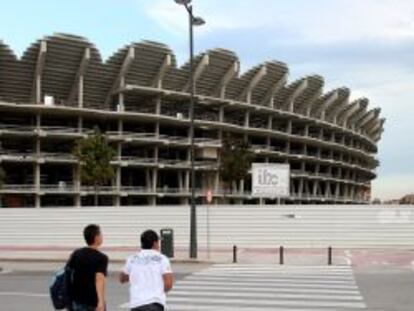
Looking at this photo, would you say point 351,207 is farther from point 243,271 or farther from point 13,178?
point 13,178

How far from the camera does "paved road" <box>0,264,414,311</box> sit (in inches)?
634

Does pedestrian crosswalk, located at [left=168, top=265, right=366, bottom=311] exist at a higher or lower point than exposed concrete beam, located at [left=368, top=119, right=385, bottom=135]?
lower

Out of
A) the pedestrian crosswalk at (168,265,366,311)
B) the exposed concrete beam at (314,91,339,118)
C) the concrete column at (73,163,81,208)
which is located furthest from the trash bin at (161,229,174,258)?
the exposed concrete beam at (314,91,339,118)

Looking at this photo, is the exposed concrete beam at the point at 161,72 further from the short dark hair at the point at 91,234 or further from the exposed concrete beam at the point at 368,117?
the short dark hair at the point at 91,234

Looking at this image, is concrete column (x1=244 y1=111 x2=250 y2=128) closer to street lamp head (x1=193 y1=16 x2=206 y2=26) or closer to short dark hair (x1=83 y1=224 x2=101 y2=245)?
street lamp head (x1=193 y1=16 x2=206 y2=26)

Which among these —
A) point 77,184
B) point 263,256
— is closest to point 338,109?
point 77,184

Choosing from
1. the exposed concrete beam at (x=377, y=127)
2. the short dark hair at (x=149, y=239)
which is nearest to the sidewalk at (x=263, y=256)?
the short dark hair at (x=149, y=239)

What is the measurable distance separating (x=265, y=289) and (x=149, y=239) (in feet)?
37.7

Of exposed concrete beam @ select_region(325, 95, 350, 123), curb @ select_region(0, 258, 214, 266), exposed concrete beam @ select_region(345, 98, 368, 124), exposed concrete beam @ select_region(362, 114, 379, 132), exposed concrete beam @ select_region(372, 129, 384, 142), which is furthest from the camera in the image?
exposed concrete beam @ select_region(372, 129, 384, 142)

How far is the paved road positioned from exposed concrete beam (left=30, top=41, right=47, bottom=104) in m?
64.2

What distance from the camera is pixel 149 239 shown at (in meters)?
8.21

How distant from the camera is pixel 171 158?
105062 millimetres

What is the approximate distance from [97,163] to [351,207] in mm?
46606

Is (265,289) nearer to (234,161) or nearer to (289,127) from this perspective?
(234,161)
